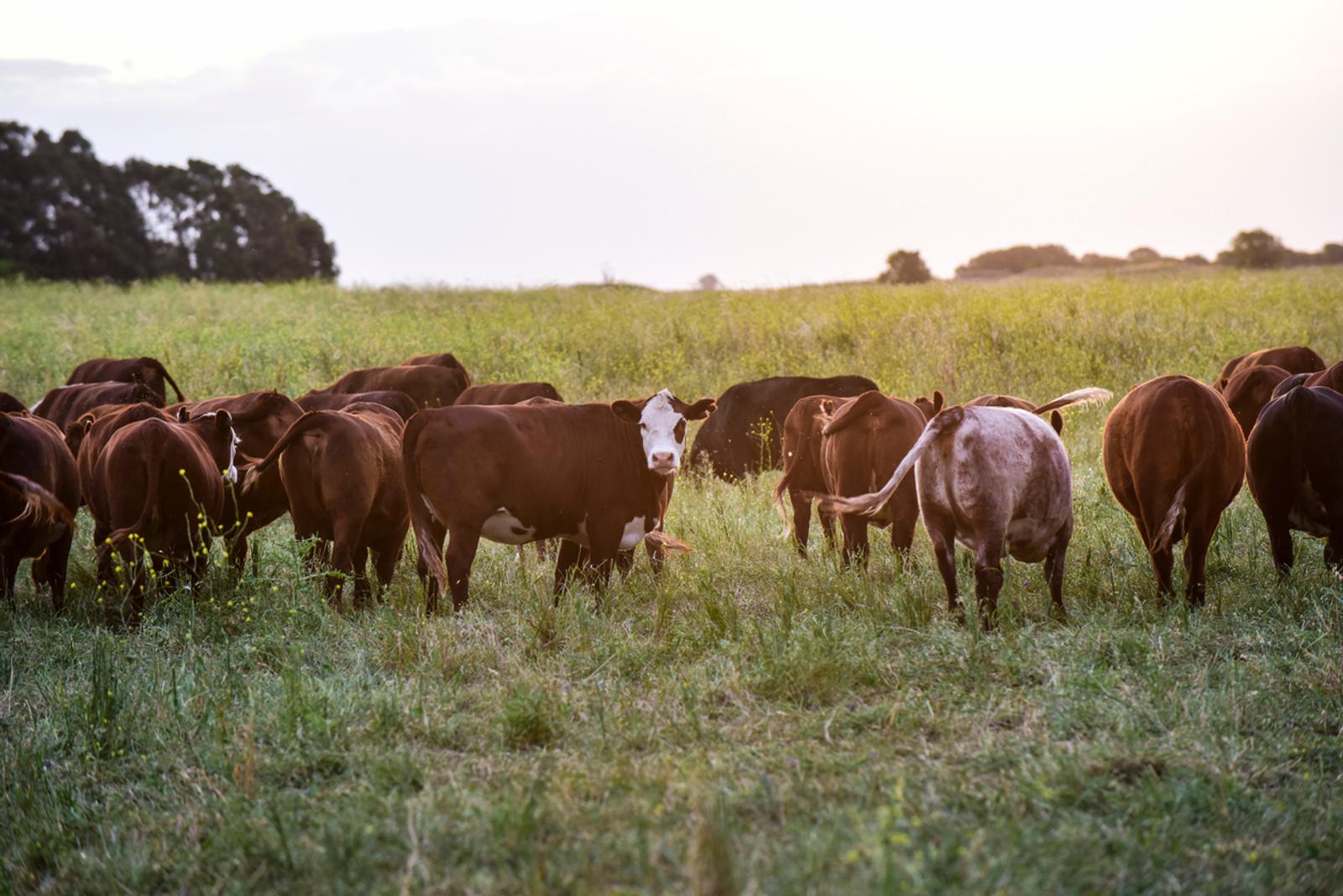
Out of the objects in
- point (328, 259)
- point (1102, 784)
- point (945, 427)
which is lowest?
point (1102, 784)

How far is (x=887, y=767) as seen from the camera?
4223 millimetres

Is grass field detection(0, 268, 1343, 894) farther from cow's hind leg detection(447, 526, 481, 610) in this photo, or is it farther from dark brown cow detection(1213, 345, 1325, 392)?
dark brown cow detection(1213, 345, 1325, 392)

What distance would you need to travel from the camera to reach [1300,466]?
6332 millimetres

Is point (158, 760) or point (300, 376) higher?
point (300, 376)

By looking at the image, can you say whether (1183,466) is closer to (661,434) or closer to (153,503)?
(661,434)

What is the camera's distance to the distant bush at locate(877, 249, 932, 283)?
32219 mm

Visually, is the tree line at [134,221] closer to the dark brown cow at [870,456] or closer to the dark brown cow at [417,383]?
the dark brown cow at [417,383]

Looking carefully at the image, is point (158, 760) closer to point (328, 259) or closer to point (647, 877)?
point (647, 877)

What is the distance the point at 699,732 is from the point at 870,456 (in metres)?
3.13

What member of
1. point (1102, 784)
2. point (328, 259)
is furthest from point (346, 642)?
point (328, 259)

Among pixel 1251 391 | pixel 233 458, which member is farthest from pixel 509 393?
pixel 1251 391

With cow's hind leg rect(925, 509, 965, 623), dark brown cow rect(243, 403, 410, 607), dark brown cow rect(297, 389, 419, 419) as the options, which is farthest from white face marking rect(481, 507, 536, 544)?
dark brown cow rect(297, 389, 419, 419)

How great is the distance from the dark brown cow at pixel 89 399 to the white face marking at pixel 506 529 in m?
5.47

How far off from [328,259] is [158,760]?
5198 cm
